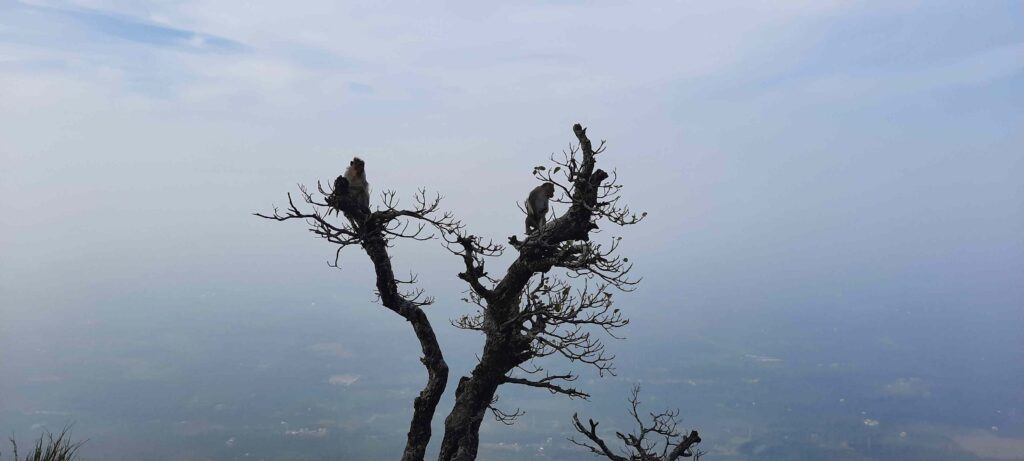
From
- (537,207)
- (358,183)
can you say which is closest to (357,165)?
(358,183)

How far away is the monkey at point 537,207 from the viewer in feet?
29.3

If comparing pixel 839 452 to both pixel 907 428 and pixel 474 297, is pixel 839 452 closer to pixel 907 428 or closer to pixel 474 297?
pixel 907 428

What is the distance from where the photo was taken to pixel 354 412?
113 meters

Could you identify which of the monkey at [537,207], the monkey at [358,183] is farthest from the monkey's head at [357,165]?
the monkey at [537,207]

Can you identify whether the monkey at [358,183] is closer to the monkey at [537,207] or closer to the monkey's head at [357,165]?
the monkey's head at [357,165]

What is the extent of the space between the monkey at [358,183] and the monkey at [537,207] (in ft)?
7.19

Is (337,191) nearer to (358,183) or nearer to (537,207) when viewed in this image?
(358,183)

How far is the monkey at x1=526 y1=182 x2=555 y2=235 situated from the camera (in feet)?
29.3

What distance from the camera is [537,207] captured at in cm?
912

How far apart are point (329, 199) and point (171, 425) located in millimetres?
115620

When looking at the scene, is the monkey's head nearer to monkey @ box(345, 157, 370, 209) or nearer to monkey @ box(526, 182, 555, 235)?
monkey @ box(345, 157, 370, 209)

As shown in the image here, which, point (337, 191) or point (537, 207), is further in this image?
point (537, 207)

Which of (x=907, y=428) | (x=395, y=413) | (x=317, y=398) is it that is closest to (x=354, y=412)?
(x=395, y=413)

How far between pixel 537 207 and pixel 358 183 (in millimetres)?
2416
